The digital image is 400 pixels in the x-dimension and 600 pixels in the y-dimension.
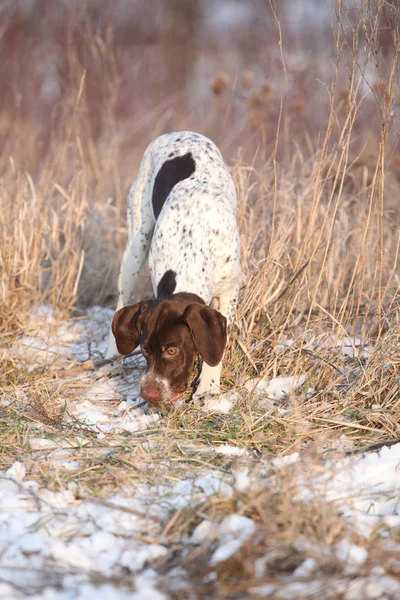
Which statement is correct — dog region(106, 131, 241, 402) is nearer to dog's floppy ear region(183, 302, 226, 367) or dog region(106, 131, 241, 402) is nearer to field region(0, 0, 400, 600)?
dog's floppy ear region(183, 302, 226, 367)

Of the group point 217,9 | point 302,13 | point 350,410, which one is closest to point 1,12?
point 302,13

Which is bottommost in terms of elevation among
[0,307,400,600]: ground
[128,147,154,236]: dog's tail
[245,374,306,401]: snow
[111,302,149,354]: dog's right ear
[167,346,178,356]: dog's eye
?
[245,374,306,401]: snow

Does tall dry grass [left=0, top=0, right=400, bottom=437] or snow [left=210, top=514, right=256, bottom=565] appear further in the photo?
tall dry grass [left=0, top=0, right=400, bottom=437]

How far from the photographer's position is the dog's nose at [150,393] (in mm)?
3145

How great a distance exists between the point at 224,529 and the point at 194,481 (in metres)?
0.42

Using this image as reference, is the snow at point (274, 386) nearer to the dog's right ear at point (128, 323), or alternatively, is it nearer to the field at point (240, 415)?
the field at point (240, 415)

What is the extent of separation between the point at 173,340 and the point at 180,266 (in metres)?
0.57

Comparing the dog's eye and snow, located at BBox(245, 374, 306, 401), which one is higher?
the dog's eye

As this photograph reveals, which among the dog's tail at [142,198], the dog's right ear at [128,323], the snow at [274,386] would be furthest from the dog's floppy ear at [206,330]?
the dog's tail at [142,198]

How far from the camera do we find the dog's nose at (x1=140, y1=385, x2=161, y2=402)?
314 centimetres

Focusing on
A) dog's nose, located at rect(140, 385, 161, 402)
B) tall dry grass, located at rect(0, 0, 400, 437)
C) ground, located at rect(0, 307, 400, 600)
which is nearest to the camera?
ground, located at rect(0, 307, 400, 600)

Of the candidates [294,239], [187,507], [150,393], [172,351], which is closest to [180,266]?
[172,351]

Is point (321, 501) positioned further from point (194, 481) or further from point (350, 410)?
point (350, 410)

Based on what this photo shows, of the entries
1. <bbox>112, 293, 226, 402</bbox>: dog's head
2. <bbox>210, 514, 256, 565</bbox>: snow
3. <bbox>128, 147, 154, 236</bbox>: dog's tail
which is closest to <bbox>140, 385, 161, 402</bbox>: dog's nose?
<bbox>112, 293, 226, 402</bbox>: dog's head
